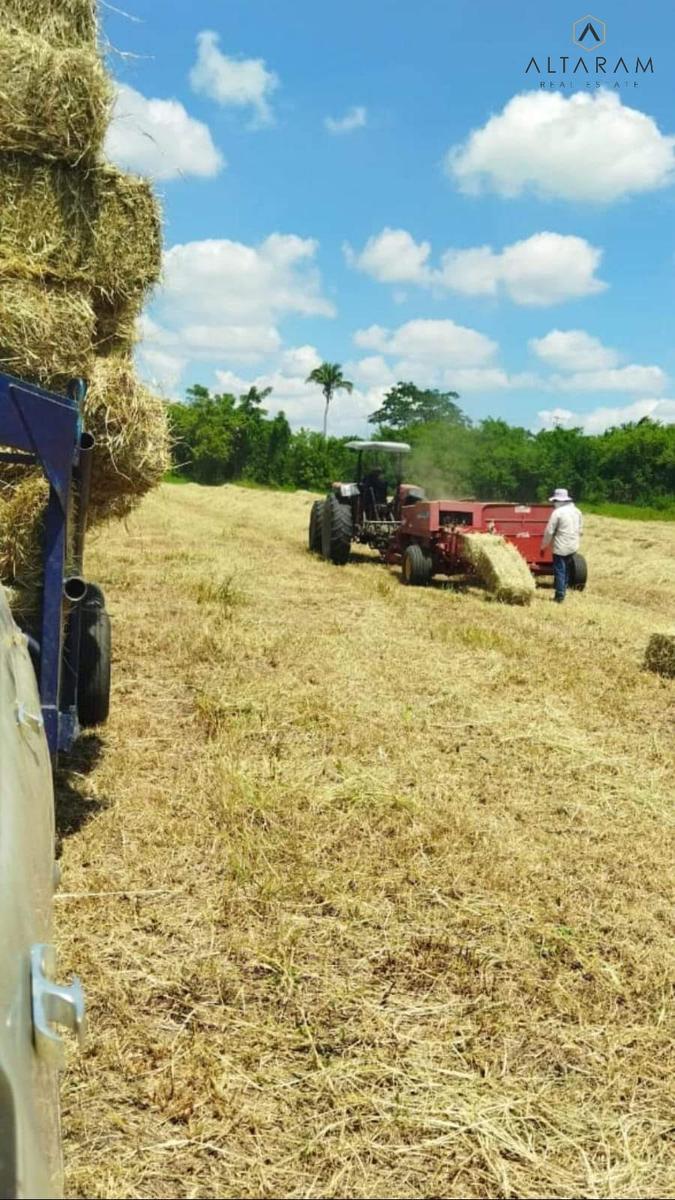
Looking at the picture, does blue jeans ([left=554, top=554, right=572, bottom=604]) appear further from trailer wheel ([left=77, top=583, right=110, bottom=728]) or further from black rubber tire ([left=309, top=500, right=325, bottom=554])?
trailer wheel ([left=77, top=583, right=110, bottom=728])

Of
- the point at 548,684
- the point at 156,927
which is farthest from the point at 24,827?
the point at 548,684

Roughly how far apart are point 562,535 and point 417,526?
1799 mm

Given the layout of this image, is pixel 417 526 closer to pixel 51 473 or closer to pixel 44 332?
pixel 44 332

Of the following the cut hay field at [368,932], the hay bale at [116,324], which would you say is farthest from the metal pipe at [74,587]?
the hay bale at [116,324]

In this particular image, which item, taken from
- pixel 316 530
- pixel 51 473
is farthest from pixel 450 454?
pixel 51 473

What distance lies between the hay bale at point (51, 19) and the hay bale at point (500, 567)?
702cm

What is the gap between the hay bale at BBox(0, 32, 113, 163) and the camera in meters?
4.42

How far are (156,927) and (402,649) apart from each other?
4766mm

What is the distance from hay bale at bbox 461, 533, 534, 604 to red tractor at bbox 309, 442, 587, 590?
0.25m

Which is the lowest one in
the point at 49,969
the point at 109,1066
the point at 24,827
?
the point at 109,1066

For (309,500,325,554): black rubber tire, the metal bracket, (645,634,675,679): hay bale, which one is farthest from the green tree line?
the metal bracket

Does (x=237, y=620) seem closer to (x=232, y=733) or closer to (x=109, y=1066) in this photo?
(x=232, y=733)

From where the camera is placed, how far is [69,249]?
4.59 metres

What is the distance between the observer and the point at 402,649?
784 centimetres
